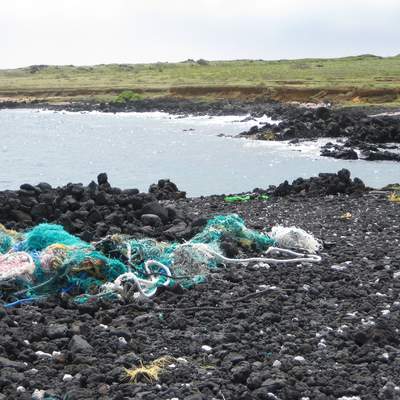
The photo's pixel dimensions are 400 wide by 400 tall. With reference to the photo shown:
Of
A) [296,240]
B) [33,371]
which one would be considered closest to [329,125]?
[296,240]

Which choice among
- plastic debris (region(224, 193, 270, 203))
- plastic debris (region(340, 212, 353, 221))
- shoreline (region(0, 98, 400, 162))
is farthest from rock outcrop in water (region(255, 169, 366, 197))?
shoreline (region(0, 98, 400, 162))

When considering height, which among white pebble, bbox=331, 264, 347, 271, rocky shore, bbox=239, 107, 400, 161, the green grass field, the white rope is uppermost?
the green grass field

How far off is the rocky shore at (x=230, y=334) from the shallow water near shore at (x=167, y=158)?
436 inches

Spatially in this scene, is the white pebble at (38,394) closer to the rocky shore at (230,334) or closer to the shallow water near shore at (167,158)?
the rocky shore at (230,334)

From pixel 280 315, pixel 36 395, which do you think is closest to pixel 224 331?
pixel 280 315

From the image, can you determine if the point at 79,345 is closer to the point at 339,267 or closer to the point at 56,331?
the point at 56,331

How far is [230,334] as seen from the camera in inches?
249

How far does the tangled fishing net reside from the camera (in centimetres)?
788

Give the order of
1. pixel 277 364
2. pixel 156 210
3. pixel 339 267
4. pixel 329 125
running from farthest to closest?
pixel 329 125, pixel 156 210, pixel 339 267, pixel 277 364

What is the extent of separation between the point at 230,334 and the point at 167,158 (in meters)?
23.6

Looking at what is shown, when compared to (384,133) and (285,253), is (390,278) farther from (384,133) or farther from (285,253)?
(384,133)

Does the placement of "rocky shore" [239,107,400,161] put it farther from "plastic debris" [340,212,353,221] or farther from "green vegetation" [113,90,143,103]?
"green vegetation" [113,90,143,103]

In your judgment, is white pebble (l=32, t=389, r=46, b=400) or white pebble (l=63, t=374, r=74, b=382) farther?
white pebble (l=63, t=374, r=74, b=382)

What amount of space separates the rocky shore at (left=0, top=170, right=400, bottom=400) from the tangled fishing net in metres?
0.25
